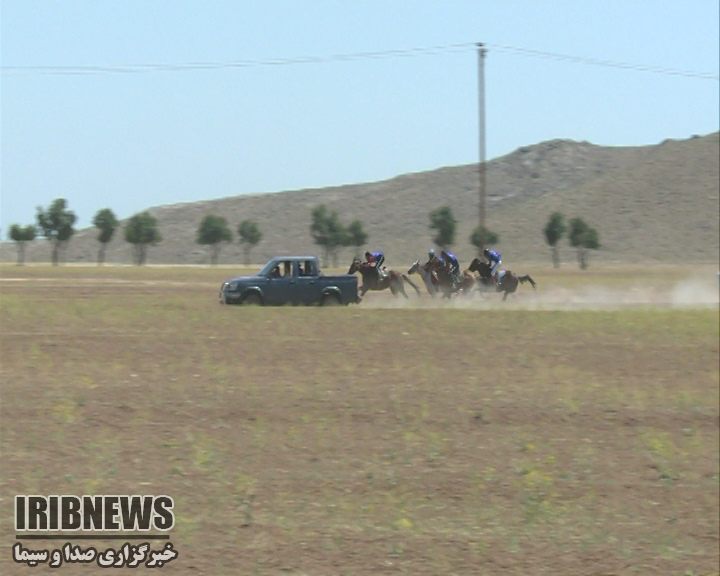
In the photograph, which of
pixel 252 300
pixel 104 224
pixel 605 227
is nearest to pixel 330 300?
pixel 252 300

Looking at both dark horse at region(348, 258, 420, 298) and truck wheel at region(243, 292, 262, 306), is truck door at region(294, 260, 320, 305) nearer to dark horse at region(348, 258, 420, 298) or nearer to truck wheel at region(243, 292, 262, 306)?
truck wheel at region(243, 292, 262, 306)

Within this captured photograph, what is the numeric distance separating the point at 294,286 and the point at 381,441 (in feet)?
59.5

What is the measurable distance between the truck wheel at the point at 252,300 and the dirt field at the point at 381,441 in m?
6.80

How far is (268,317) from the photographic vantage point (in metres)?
28.4

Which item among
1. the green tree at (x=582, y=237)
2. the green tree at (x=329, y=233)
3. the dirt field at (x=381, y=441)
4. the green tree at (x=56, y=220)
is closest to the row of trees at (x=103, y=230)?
the green tree at (x=56, y=220)

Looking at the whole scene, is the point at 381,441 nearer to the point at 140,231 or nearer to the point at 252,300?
the point at 252,300

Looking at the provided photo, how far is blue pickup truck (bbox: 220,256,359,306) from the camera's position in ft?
107

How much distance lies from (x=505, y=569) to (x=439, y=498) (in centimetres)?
231

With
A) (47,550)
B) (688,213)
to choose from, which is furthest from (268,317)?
(688,213)

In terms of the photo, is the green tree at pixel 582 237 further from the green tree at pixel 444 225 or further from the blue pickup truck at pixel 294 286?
the blue pickup truck at pixel 294 286

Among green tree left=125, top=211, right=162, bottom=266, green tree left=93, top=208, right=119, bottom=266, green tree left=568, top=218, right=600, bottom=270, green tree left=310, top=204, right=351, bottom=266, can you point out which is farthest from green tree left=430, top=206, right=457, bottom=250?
green tree left=93, top=208, right=119, bottom=266

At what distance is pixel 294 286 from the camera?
33062 mm

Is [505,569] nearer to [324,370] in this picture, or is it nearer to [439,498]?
[439,498]

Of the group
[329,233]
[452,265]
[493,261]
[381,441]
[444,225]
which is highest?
[444,225]
